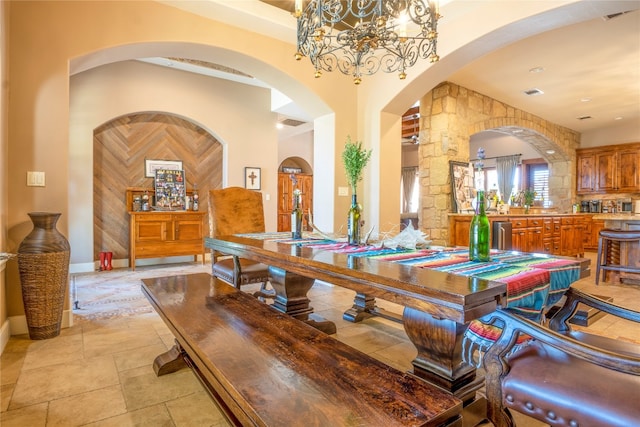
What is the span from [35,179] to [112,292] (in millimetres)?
1705

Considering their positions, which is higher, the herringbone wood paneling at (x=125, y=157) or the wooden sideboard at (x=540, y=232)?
the herringbone wood paneling at (x=125, y=157)

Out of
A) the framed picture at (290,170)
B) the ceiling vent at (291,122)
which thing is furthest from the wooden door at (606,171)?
the framed picture at (290,170)

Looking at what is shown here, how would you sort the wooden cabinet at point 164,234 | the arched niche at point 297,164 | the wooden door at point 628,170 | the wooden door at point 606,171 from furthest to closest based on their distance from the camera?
1. the arched niche at point 297,164
2. the wooden door at point 606,171
3. the wooden door at point 628,170
4. the wooden cabinet at point 164,234

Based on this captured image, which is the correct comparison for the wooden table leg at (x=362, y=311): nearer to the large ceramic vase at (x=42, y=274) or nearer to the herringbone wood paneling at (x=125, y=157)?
the large ceramic vase at (x=42, y=274)

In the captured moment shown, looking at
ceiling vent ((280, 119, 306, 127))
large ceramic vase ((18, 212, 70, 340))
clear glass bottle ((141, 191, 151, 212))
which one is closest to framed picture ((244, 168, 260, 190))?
clear glass bottle ((141, 191, 151, 212))

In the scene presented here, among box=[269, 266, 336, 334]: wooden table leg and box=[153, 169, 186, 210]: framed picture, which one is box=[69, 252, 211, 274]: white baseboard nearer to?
box=[153, 169, 186, 210]: framed picture

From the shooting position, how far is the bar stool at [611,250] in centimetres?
402

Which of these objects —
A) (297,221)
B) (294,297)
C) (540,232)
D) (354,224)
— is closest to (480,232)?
(354,224)

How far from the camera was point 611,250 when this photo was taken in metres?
4.43

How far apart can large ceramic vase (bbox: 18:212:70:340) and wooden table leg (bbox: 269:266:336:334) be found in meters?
1.56

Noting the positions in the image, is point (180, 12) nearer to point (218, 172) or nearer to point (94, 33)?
point (94, 33)

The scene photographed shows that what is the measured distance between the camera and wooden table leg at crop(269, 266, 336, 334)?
2547 millimetres

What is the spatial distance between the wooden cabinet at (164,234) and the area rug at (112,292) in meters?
0.25

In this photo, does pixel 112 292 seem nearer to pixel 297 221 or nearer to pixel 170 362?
pixel 170 362
